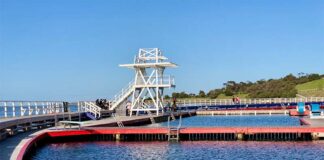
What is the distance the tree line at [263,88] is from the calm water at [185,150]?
9592 cm

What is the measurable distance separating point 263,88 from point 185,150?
12563cm

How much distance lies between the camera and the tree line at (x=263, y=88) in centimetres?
14062

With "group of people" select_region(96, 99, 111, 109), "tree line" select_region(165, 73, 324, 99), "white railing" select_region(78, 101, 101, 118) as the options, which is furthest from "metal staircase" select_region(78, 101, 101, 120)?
"tree line" select_region(165, 73, 324, 99)

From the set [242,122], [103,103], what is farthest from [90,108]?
[242,122]

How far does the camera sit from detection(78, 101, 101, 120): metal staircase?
56.7 meters

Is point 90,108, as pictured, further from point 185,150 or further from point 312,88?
point 312,88

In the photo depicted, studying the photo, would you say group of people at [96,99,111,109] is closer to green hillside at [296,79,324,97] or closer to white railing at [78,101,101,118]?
white railing at [78,101,101,118]

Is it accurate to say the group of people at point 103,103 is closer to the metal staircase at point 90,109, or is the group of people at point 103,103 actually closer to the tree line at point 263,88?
the metal staircase at point 90,109

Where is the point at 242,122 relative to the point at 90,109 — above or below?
below

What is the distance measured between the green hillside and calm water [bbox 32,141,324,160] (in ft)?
306

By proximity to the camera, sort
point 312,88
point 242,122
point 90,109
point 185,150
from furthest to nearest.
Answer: point 312,88, point 242,122, point 90,109, point 185,150

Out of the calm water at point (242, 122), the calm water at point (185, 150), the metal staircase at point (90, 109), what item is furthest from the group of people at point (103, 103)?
the calm water at point (185, 150)

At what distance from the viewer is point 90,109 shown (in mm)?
57812

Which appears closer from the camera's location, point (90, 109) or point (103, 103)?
point (90, 109)
